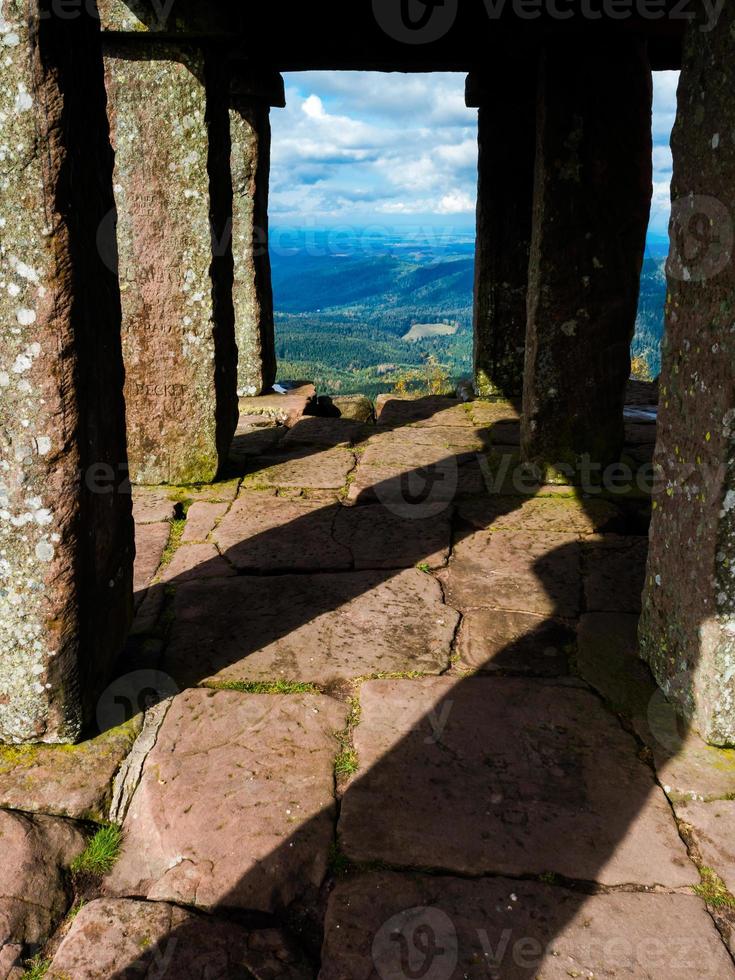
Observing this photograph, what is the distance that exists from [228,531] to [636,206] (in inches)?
126

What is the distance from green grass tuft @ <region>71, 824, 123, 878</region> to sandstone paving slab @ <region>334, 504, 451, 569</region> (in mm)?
2148

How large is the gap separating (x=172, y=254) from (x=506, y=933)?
14.9 feet

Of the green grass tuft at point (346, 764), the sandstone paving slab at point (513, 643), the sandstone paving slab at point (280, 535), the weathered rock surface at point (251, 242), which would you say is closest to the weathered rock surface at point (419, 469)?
the sandstone paving slab at point (280, 535)

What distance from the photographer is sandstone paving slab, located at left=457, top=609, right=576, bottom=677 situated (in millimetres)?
3500

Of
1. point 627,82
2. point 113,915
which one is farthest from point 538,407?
point 113,915

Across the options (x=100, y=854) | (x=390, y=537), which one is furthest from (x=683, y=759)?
(x=390, y=537)

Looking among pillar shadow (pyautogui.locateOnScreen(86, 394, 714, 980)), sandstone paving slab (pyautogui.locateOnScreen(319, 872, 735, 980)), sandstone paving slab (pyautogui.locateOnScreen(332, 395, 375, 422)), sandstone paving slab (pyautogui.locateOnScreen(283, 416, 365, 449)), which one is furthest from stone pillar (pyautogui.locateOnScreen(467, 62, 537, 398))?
sandstone paving slab (pyautogui.locateOnScreen(319, 872, 735, 980))

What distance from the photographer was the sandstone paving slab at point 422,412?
25.6ft

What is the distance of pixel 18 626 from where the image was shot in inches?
111

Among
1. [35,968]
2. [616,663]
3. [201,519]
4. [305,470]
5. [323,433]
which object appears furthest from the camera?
[323,433]

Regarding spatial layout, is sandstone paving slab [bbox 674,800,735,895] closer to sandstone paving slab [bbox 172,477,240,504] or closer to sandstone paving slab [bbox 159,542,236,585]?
sandstone paving slab [bbox 159,542,236,585]

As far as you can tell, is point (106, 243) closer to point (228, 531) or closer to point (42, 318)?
point (42, 318)

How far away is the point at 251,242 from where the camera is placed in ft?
27.7

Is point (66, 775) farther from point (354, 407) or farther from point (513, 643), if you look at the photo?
point (354, 407)
